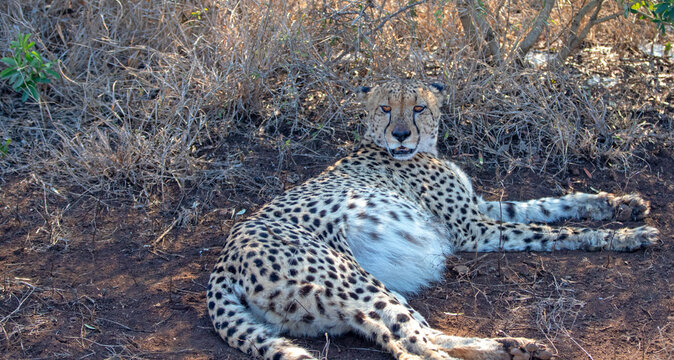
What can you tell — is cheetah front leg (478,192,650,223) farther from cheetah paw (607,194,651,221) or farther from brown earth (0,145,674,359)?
brown earth (0,145,674,359)

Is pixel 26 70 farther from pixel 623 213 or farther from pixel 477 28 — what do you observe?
pixel 623 213

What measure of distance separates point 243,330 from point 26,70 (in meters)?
2.92

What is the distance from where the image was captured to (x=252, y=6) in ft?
15.5

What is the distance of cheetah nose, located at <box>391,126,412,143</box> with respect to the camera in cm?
358

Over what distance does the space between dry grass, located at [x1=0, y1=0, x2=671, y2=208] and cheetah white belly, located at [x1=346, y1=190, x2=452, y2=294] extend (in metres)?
1.17

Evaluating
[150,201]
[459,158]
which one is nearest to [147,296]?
[150,201]

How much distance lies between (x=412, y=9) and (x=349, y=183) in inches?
73.9

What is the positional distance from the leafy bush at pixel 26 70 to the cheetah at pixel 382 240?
215 cm

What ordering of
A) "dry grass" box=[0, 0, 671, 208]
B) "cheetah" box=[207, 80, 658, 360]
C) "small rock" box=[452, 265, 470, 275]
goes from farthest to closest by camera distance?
1. "dry grass" box=[0, 0, 671, 208]
2. "small rock" box=[452, 265, 470, 275]
3. "cheetah" box=[207, 80, 658, 360]


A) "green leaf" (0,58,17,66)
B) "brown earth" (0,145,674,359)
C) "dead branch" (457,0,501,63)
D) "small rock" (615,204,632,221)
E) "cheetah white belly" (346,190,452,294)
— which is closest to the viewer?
"brown earth" (0,145,674,359)

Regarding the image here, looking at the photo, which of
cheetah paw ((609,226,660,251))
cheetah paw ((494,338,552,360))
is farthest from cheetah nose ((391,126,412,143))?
cheetah paw ((494,338,552,360))

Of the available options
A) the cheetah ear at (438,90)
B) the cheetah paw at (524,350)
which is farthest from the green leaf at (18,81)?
the cheetah paw at (524,350)

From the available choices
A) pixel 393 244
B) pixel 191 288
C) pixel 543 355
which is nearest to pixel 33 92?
pixel 191 288

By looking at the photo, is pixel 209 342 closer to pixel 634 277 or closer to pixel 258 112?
pixel 634 277
